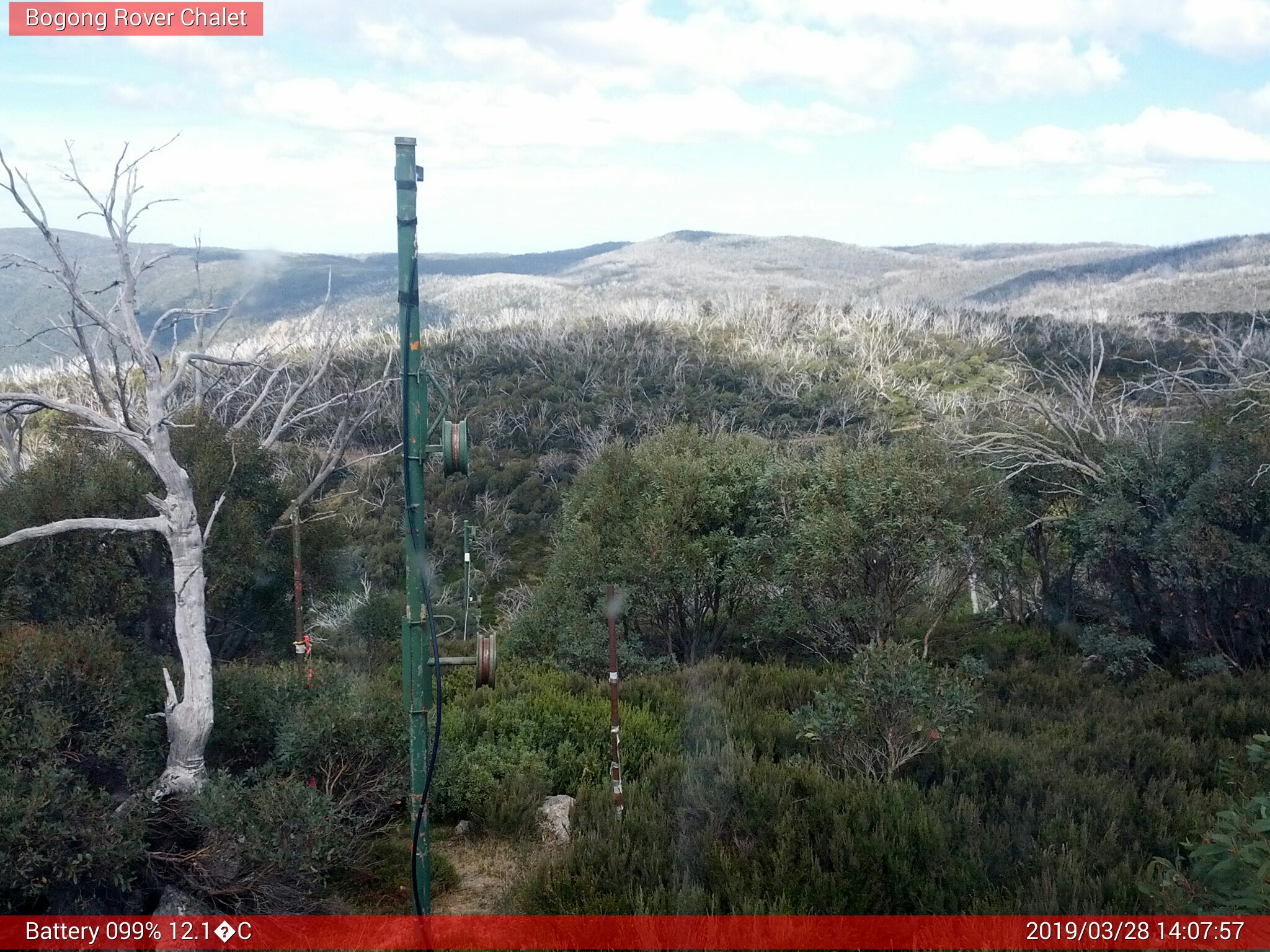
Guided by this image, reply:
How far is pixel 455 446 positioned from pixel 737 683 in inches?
255

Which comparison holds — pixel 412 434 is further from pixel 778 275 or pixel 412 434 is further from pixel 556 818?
pixel 778 275

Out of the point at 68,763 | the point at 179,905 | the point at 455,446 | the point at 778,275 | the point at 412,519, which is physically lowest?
the point at 179,905

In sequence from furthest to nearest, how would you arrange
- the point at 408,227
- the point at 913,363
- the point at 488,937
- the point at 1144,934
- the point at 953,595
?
the point at 913,363, the point at 953,595, the point at 488,937, the point at 408,227, the point at 1144,934

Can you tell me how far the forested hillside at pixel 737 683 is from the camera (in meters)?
5.34

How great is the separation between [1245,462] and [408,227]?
1092 centimetres

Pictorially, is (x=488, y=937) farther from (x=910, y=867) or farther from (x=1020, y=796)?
(x=1020, y=796)

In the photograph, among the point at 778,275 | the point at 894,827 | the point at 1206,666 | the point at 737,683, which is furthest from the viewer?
the point at 778,275

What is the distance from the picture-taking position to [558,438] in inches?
1479

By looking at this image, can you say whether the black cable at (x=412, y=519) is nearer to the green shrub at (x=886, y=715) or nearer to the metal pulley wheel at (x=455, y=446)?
the metal pulley wheel at (x=455, y=446)

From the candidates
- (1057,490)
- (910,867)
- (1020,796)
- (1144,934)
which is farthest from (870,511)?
(1144,934)

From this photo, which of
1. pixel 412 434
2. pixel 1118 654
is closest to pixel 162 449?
pixel 412 434

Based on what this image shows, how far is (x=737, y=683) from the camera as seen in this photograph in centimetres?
1018

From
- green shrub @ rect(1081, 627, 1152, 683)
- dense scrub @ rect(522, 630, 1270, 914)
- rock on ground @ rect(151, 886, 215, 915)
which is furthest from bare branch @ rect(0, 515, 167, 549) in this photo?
green shrub @ rect(1081, 627, 1152, 683)

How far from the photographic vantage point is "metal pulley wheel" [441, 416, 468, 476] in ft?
14.8
